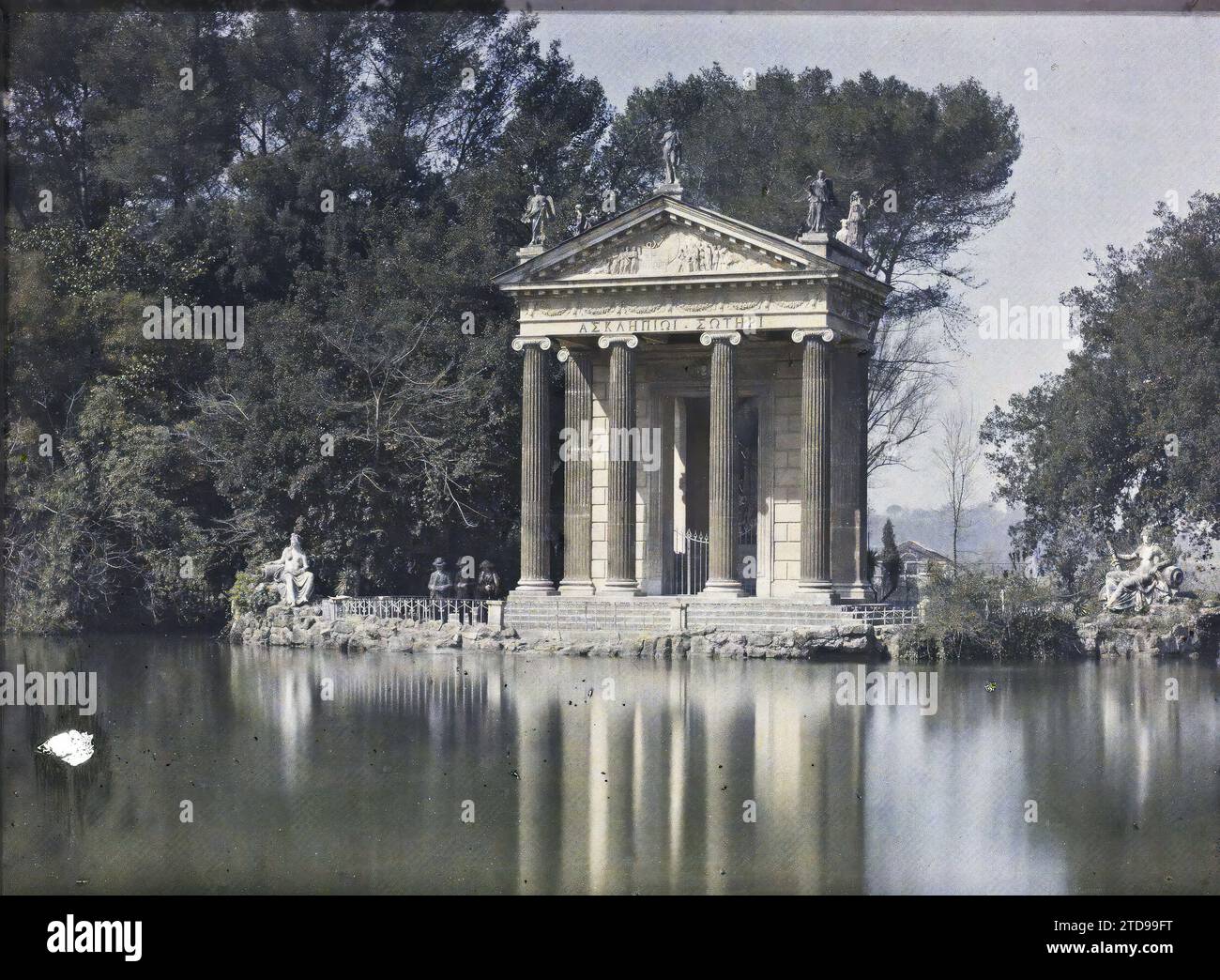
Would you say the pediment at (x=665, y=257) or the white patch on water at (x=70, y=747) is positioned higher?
the pediment at (x=665, y=257)

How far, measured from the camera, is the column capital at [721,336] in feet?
133

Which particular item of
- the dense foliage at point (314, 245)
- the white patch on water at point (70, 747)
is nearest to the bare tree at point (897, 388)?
the dense foliage at point (314, 245)

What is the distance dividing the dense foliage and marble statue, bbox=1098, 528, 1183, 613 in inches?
583

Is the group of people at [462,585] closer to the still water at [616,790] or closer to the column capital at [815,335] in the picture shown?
the column capital at [815,335]

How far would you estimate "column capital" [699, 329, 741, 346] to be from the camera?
40625 mm

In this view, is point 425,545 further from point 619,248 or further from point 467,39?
point 467,39

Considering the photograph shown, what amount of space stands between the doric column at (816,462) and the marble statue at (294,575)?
11520mm

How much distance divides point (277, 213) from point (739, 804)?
114 feet

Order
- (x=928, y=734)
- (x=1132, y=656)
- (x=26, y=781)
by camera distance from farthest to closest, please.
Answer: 1. (x=1132, y=656)
2. (x=928, y=734)
3. (x=26, y=781)

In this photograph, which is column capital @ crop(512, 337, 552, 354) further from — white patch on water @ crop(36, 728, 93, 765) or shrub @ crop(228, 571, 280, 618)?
white patch on water @ crop(36, 728, 93, 765)

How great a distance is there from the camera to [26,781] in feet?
73.3

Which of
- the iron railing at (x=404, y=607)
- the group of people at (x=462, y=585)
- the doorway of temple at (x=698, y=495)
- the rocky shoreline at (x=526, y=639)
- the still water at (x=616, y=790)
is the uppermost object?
the doorway of temple at (x=698, y=495)
